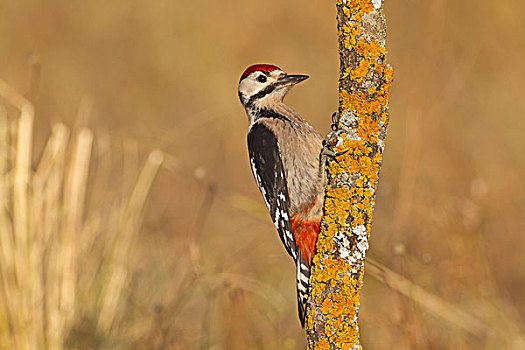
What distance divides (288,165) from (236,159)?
4.66 m

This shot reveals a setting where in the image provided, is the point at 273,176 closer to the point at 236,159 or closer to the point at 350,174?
the point at 350,174

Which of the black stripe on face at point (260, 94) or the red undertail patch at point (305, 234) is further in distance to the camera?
the black stripe on face at point (260, 94)

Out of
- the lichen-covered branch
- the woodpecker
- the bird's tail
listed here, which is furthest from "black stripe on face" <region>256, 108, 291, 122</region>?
the lichen-covered branch

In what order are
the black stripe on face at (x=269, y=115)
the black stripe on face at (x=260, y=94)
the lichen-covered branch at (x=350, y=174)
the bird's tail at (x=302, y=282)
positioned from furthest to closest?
the black stripe on face at (x=260, y=94)
the black stripe on face at (x=269, y=115)
the bird's tail at (x=302, y=282)
the lichen-covered branch at (x=350, y=174)

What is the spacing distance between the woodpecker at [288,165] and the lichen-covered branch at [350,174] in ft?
2.31

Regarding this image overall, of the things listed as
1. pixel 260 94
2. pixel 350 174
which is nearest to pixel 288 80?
pixel 260 94

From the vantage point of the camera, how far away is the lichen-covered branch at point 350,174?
2.01 metres

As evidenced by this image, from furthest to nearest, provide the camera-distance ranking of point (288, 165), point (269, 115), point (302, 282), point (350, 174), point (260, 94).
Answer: point (260, 94) → point (269, 115) → point (288, 165) → point (302, 282) → point (350, 174)

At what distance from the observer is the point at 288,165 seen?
315cm

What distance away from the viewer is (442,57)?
6523 mm

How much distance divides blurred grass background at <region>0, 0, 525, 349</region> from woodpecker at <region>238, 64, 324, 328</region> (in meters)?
0.41

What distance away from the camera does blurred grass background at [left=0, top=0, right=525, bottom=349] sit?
3.84m

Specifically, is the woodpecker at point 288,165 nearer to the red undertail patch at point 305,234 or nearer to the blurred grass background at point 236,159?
the red undertail patch at point 305,234

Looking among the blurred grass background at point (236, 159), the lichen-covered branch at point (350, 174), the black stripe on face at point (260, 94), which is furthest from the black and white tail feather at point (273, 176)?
the lichen-covered branch at point (350, 174)
